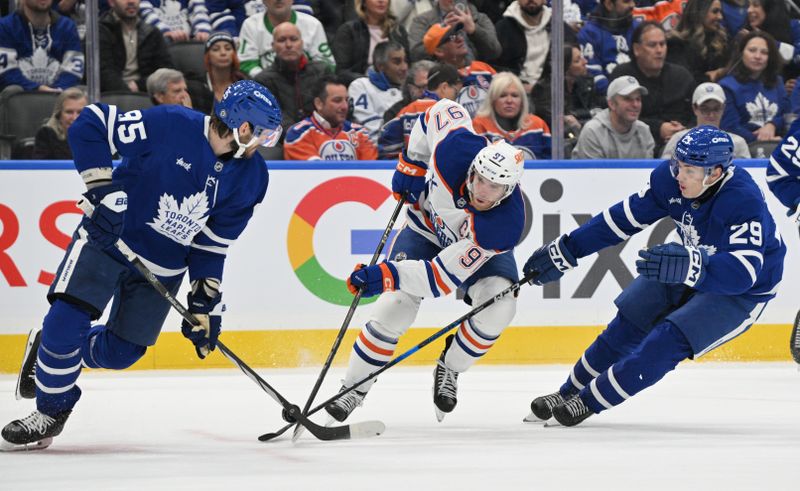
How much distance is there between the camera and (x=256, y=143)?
3938mm

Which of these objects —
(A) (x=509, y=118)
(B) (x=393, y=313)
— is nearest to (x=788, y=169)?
(A) (x=509, y=118)

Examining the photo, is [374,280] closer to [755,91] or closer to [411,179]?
[411,179]

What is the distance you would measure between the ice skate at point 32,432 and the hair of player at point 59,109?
2.38 metres

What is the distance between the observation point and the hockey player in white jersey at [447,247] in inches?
167

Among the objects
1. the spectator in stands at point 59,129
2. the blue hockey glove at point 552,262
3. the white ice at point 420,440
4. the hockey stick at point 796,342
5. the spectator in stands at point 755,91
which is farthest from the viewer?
the spectator in stands at point 755,91

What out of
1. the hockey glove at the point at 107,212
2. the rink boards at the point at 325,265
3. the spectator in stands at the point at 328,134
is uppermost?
the hockey glove at the point at 107,212

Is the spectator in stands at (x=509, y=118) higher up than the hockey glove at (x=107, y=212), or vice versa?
Answer: the hockey glove at (x=107, y=212)

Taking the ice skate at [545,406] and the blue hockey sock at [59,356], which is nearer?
the blue hockey sock at [59,356]

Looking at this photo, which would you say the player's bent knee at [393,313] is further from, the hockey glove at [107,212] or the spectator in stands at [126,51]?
the spectator in stands at [126,51]

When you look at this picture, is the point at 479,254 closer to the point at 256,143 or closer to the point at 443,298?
the point at 256,143

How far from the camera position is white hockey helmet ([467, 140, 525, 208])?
416 centimetres

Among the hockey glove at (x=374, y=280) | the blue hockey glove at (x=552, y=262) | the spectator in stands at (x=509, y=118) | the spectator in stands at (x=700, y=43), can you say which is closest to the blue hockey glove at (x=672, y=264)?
the blue hockey glove at (x=552, y=262)

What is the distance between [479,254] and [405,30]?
2362mm

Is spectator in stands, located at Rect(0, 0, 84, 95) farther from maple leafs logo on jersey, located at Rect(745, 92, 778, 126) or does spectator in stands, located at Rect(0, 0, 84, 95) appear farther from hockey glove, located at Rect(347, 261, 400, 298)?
maple leafs logo on jersey, located at Rect(745, 92, 778, 126)
